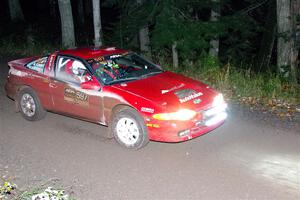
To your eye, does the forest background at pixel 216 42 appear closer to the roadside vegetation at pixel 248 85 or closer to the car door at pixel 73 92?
the roadside vegetation at pixel 248 85

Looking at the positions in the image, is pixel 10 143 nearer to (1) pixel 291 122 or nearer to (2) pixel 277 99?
(1) pixel 291 122

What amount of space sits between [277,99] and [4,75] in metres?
9.01

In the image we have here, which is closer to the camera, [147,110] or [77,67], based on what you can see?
[147,110]

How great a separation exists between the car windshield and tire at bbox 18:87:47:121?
1713mm

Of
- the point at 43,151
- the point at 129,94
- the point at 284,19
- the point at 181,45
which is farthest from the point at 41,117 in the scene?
the point at 284,19

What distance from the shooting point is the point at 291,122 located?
8.49 metres

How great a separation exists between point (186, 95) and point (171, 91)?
29cm

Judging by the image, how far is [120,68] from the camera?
26.8 feet

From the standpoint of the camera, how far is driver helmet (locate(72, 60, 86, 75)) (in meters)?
7.97

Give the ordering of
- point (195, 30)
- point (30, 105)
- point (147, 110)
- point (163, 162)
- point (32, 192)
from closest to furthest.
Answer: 1. point (32, 192)
2. point (163, 162)
3. point (147, 110)
4. point (30, 105)
5. point (195, 30)

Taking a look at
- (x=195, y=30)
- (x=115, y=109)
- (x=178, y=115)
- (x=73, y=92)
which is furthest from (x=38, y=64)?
(x=195, y=30)

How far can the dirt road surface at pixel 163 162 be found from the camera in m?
5.81

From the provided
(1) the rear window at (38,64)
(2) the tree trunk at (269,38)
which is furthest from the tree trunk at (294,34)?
(1) the rear window at (38,64)

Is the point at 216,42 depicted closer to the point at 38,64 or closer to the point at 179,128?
the point at 38,64
